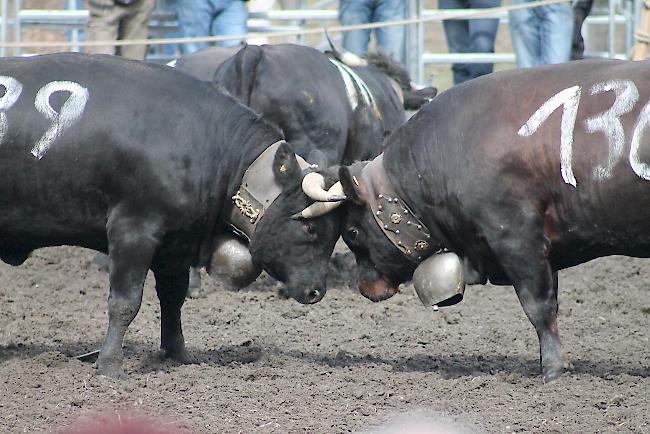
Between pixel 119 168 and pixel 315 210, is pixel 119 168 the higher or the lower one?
the higher one

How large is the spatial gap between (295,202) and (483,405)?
61.2 inches

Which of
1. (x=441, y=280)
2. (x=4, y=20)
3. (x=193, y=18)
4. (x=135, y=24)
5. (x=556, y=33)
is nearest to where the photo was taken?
(x=441, y=280)

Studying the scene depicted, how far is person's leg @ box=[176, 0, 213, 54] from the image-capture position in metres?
10.8

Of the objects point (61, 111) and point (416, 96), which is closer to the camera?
point (61, 111)

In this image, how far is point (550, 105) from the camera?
574 cm

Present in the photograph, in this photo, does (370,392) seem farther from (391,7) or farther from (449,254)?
(391,7)

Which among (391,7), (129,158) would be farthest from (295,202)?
(391,7)

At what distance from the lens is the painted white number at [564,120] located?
563 centimetres

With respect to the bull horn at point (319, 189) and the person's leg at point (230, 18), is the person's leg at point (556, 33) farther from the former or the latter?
the bull horn at point (319, 189)

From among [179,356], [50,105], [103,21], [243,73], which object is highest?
[50,105]

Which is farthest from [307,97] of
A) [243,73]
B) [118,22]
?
[118,22]

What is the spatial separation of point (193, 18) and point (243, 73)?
2.93 meters

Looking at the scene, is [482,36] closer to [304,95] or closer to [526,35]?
[526,35]

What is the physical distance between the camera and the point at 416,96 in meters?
10.3
